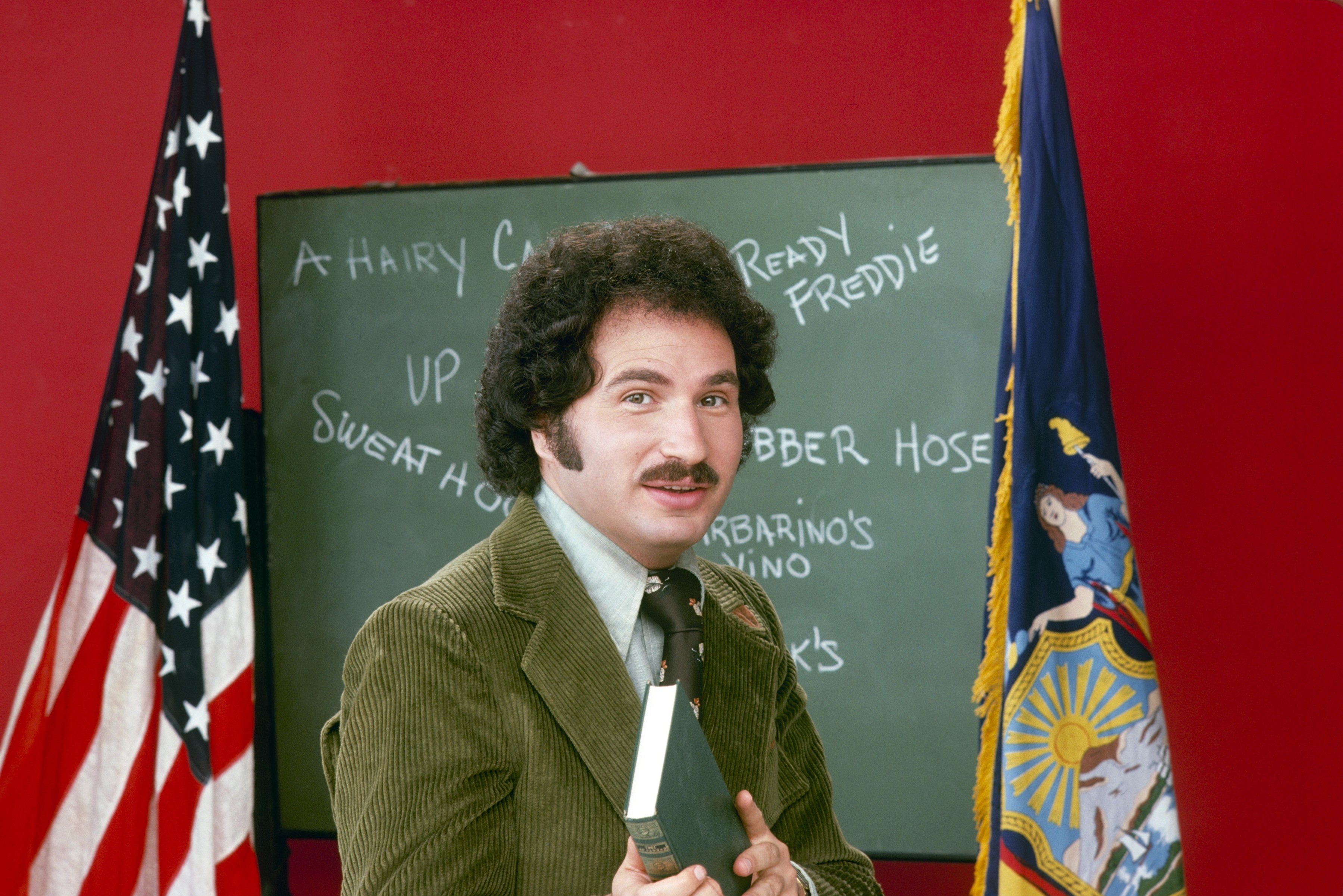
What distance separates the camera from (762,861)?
94 cm

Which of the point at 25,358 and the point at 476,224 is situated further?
the point at 25,358

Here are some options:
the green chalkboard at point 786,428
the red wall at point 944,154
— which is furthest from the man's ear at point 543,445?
the red wall at point 944,154

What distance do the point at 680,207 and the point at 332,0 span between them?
976 millimetres

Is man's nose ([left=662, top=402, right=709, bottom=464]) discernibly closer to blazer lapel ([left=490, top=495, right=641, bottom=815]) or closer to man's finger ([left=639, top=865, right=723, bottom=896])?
blazer lapel ([left=490, top=495, right=641, bottom=815])

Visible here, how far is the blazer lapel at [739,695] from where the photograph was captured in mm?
1079

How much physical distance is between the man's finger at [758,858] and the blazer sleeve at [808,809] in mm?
180

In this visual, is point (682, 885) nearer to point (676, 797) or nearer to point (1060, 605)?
point (676, 797)

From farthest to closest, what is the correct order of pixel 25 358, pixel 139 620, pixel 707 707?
pixel 25 358 < pixel 139 620 < pixel 707 707

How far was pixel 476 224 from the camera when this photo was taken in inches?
88.4

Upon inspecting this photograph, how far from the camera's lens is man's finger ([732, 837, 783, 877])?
0.91 m

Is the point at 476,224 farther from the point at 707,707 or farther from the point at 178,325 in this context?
the point at 707,707

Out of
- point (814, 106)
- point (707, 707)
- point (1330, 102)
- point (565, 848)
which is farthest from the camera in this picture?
point (814, 106)

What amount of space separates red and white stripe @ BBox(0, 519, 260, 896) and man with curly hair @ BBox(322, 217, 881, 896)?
42.8 inches

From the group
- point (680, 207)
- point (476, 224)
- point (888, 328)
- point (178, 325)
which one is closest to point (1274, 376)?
point (888, 328)
